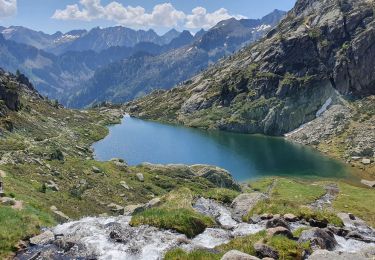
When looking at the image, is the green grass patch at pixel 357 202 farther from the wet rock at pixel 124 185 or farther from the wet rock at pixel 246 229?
the wet rock at pixel 246 229

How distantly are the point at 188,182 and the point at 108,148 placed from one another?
7247 centimetres

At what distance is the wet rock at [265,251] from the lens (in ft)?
81.9

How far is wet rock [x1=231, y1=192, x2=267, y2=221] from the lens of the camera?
39.0 meters

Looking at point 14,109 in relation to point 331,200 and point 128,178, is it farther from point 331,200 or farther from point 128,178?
point 331,200

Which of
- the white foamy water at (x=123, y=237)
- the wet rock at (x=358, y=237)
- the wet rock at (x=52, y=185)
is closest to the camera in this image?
the white foamy water at (x=123, y=237)

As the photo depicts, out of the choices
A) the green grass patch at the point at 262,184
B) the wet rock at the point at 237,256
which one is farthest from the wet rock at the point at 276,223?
the green grass patch at the point at 262,184

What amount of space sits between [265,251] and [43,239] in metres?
14.1

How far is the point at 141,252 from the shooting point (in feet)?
88.7

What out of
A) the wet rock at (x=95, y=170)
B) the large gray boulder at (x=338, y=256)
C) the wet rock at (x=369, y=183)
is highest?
the large gray boulder at (x=338, y=256)

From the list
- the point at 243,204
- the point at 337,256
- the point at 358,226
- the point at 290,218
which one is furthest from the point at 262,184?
Result: the point at 337,256

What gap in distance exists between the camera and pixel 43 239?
28.1 m

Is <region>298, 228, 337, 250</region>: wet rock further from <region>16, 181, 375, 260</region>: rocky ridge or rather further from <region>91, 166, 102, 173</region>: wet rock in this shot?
<region>91, 166, 102, 173</region>: wet rock

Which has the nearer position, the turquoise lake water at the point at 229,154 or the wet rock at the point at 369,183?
the wet rock at the point at 369,183

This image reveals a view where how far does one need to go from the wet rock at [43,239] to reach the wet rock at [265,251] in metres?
13.2
